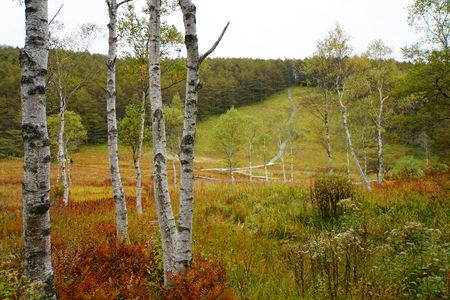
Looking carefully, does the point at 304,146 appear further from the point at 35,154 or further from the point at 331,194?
the point at 35,154

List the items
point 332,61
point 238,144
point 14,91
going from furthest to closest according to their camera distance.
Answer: point 14,91 < point 238,144 < point 332,61

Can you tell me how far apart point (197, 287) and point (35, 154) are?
227 cm

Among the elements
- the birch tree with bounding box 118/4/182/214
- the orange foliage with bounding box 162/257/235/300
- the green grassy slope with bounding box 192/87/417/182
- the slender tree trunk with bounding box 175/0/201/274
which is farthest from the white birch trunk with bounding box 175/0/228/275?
the green grassy slope with bounding box 192/87/417/182

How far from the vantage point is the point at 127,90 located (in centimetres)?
8438

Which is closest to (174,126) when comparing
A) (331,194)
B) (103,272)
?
(331,194)

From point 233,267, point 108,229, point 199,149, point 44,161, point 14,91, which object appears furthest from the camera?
point 199,149

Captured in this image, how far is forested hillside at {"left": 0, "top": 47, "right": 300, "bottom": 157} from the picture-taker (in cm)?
5859

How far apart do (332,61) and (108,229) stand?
A: 67.5ft

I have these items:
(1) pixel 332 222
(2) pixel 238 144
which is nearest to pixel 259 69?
(2) pixel 238 144

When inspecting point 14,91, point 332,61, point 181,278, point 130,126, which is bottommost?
point 181,278

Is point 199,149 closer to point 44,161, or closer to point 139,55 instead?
point 139,55

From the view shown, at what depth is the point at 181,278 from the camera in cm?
362

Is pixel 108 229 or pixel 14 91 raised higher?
pixel 14 91

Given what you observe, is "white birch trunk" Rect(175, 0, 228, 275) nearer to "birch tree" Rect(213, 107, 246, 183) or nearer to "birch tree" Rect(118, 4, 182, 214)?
"birch tree" Rect(118, 4, 182, 214)
